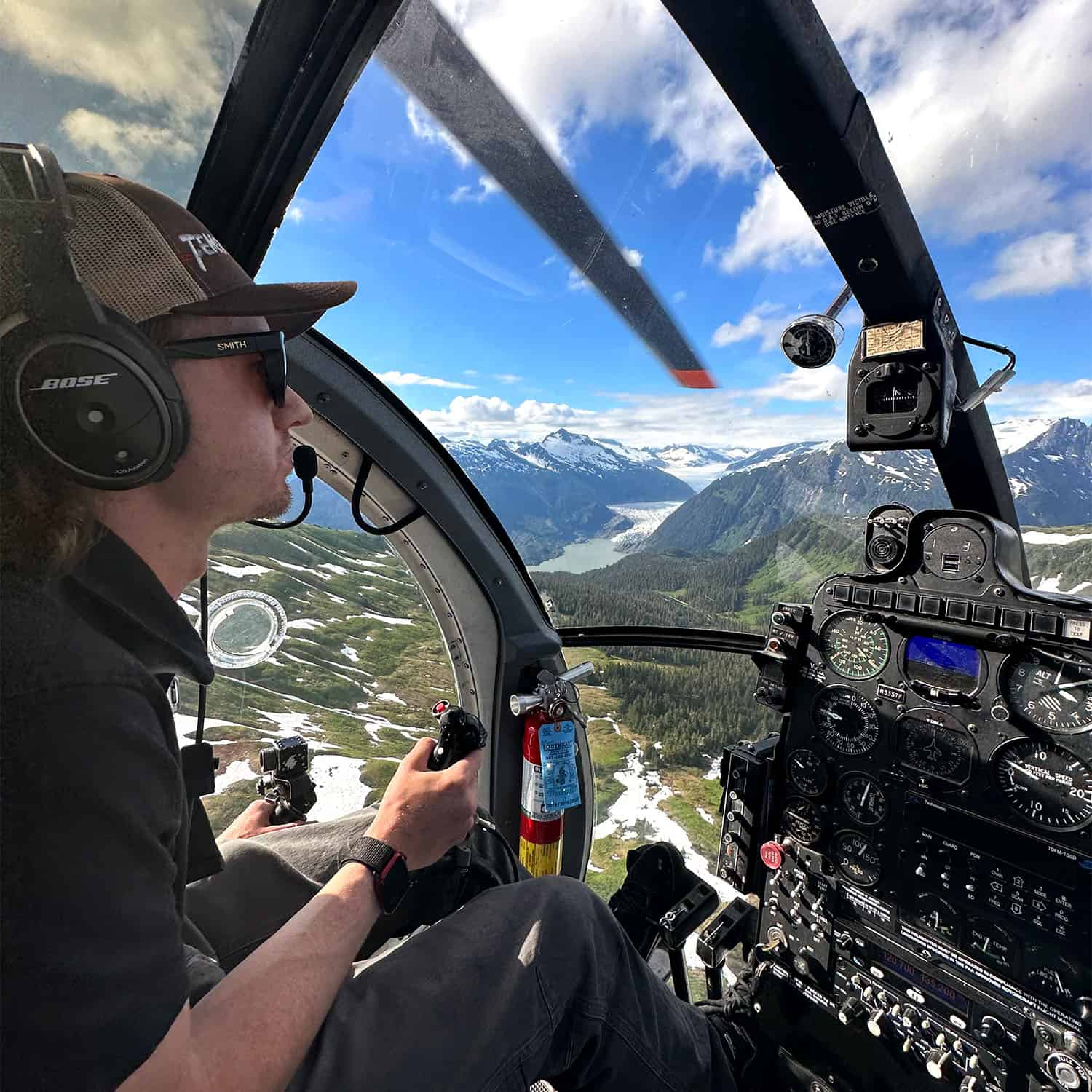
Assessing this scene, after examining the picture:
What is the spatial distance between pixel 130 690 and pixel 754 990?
2009 mm

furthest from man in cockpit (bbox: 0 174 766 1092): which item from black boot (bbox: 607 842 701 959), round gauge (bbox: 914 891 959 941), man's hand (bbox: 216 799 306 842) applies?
round gauge (bbox: 914 891 959 941)

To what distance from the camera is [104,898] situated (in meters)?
0.60

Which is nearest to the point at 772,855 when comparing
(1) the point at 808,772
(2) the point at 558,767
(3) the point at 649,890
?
(1) the point at 808,772

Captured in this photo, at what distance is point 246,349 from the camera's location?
986 millimetres

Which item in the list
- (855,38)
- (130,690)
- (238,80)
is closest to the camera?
(130,690)

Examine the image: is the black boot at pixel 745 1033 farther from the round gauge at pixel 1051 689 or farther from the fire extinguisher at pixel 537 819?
the round gauge at pixel 1051 689

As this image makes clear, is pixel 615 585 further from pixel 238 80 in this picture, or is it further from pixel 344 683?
pixel 238 80

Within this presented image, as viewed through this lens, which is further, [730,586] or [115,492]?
[730,586]

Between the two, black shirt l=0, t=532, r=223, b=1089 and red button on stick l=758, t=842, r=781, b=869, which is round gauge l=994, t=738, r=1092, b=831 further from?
black shirt l=0, t=532, r=223, b=1089

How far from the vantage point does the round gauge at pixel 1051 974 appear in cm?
131

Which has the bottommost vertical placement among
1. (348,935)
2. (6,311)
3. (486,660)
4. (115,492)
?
(348,935)

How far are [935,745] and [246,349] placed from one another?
1.90m

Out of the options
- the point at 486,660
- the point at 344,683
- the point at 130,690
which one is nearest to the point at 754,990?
the point at 486,660

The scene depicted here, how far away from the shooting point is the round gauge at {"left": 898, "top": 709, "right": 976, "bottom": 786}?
153 centimetres
